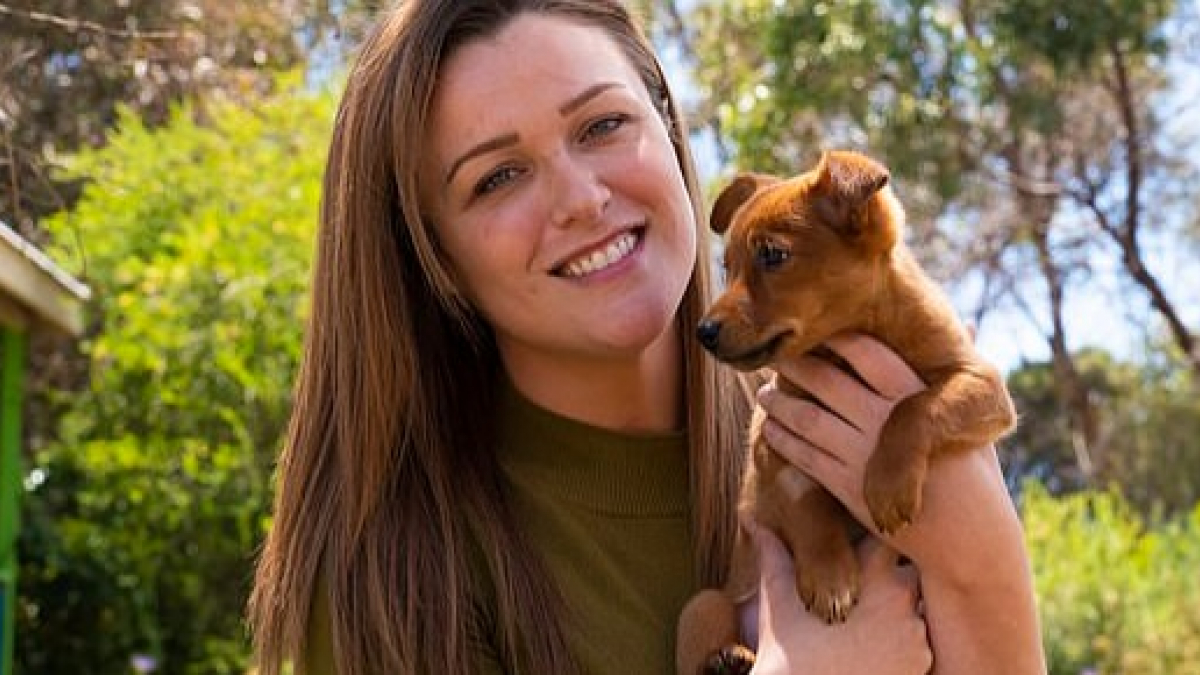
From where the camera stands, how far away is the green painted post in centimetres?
789

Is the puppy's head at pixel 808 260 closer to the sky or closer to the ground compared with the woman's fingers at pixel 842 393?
closer to the sky

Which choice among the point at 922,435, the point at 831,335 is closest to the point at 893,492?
the point at 922,435

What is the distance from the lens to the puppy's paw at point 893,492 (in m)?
2.96

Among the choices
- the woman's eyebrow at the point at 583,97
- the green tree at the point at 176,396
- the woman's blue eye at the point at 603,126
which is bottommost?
the green tree at the point at 176,396

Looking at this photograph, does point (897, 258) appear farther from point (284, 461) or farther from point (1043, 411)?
point (1043, 411)

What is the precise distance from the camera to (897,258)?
325 cm

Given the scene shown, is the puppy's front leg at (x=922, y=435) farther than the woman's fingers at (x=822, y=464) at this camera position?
No

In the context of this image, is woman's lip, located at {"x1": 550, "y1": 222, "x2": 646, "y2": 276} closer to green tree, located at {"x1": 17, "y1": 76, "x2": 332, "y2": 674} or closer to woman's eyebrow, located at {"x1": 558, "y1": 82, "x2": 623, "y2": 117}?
woman's eyebrow, located at {"x1": 558, "y1": 82, "x2": 623, "y2": 117}

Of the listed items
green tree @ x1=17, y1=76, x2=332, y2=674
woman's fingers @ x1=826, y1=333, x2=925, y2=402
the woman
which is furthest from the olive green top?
green tree @ x1=17, y1=76, x2=332, y2=674

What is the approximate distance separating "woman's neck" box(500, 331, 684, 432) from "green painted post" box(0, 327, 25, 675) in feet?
16.3

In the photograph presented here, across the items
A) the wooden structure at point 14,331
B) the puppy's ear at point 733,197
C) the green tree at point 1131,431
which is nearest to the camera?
the puppy's ear at point 733,197

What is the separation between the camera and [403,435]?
3.46 m

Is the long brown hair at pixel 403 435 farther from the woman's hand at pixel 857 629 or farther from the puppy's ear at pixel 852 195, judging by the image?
the puppy's ear at pixel 852 195

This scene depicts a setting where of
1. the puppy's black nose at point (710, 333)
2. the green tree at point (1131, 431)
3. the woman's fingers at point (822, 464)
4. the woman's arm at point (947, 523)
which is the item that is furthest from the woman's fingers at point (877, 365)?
the green tree at point (1131, 431)
